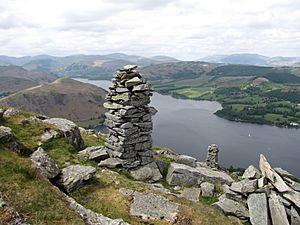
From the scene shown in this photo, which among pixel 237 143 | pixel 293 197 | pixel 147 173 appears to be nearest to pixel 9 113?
pixel 147 173

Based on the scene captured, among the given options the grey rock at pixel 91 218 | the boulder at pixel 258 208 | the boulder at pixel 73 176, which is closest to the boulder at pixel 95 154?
the boulder at pixel 73 176

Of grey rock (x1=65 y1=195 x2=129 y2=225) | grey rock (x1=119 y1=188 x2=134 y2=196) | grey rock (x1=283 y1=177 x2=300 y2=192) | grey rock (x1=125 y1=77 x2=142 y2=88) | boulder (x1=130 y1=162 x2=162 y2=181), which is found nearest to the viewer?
grey rock (x1=65 y1=195 x2=129 y2=225)

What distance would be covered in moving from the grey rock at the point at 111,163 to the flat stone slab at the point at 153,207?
5865 mm

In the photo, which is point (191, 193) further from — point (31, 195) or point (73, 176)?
point (31, 195)

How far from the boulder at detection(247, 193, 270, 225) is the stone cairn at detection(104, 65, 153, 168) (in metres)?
9.85

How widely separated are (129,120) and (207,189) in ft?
28.4

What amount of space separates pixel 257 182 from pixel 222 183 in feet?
12.9

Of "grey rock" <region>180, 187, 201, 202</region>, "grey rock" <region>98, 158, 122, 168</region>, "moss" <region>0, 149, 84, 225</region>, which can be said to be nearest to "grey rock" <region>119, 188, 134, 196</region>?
"grey rock" <region>180, 187, 201, 202</region>

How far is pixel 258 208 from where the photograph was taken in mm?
21375

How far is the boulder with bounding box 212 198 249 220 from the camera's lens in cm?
2144

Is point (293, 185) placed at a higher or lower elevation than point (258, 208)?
higher

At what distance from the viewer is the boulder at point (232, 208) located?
21438 millimetres

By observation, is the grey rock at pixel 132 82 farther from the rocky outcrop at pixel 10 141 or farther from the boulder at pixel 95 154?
the rocky outcrop at pixel 10 141

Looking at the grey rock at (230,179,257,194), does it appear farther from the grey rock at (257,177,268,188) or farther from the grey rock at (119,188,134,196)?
the grey rock at (119,188,134,196)
